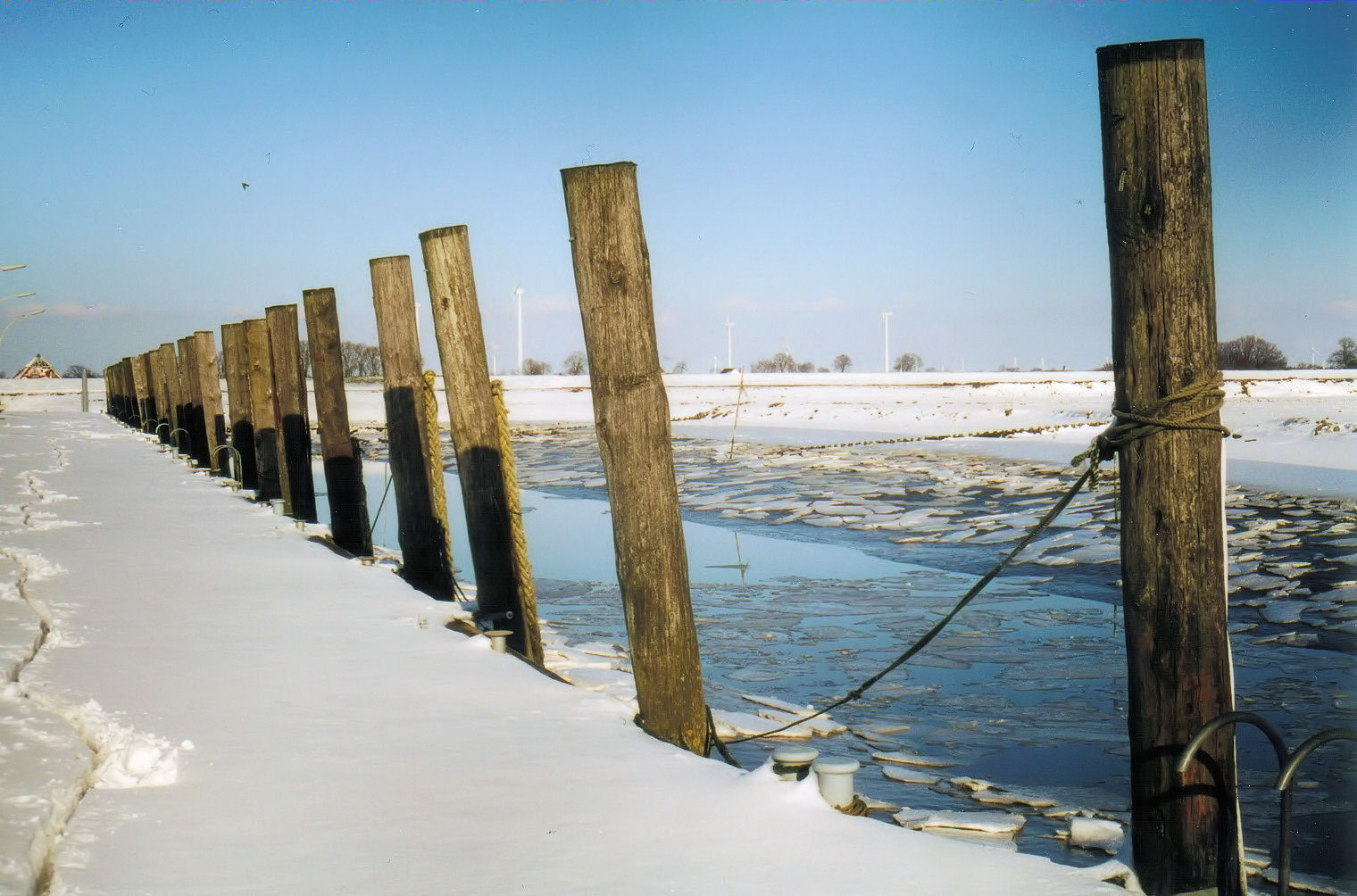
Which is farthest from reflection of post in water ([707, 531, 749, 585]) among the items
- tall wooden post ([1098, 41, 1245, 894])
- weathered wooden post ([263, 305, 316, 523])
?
tall wooden post ([1098, 41, 1245, 894])

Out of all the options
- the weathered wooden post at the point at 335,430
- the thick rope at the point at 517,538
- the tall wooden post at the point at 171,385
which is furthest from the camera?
the tall wooden post at the point at 171,385

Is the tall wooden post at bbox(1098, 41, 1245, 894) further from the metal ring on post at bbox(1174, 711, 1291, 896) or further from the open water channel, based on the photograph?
the open water channel

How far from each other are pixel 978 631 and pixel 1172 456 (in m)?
4.88

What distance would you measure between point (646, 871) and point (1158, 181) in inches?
76.4

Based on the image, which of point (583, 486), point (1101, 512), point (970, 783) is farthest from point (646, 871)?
point (583, 486)

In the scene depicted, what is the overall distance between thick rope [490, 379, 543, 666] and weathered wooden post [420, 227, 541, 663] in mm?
99

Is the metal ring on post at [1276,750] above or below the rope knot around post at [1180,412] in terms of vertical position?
below

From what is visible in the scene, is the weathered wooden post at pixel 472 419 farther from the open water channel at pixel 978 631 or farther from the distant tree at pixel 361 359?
the distant tree at pixel 361 359

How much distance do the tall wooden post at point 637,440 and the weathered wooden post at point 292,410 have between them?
676 centimetres

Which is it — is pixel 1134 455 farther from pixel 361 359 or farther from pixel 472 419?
pixel 361 359

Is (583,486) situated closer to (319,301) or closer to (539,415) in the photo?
(319,301)

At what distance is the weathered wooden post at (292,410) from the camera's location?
10125 mm

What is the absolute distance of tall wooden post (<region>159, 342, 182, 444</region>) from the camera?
2097 centimetres

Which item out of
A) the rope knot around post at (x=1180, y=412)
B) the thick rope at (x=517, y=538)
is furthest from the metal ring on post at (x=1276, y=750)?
the thick rope at (x=517, y=538)
